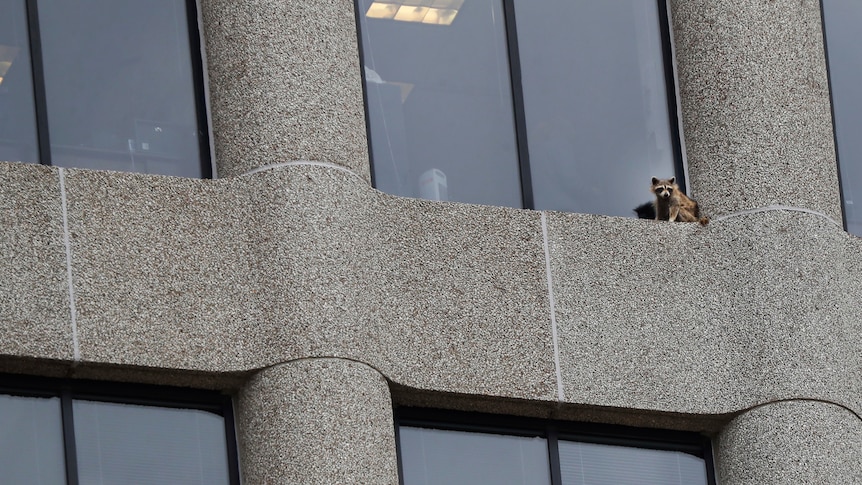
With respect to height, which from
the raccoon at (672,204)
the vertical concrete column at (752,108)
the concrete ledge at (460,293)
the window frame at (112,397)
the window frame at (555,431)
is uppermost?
the vertical concrete column at (752,108)

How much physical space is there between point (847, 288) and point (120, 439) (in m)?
8.19

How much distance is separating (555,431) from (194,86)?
17.2ft

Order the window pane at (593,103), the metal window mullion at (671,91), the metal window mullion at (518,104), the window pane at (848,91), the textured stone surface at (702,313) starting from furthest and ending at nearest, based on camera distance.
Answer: the window pane at (848,91)
the metal window mullion at (671,91)
the window pane at (593,103)
the metal window mullion at (518,104)
the textured stone surface at (702,313)

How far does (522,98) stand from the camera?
2220 centimetres

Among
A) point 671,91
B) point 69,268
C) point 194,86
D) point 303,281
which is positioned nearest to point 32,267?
point 69,268

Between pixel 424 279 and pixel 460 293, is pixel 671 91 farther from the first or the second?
pixel 424 279

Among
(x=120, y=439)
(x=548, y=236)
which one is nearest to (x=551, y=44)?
(x=548, y=236)

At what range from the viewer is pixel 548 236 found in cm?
2125

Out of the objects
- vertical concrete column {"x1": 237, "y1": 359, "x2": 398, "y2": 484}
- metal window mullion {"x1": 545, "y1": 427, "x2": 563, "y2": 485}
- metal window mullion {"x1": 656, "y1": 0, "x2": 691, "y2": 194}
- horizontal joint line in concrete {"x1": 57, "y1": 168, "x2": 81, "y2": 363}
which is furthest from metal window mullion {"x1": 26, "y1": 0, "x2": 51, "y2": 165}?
metal window mullion {"x1": 656, "y1": 0, "x2": 691, "y2": 194}

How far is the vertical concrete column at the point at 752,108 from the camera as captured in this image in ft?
72.2

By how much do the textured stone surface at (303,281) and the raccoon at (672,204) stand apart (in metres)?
1.67

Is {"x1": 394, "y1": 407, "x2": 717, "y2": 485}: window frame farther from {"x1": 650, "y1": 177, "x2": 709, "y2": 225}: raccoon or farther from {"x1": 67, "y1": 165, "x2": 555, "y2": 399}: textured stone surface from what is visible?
{"x1": 650, "y1": 177, "x2": 709, "y2": 225}: raccoon

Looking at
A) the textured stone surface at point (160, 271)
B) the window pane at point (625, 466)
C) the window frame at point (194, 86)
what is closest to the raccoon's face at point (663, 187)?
the window pane at point (625, 466)

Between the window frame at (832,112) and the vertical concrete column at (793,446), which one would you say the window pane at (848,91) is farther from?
the vertical concrete column at (793,446)
